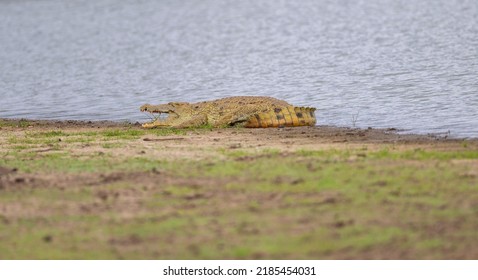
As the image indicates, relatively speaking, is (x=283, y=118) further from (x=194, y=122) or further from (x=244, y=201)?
(x=244, y=201)

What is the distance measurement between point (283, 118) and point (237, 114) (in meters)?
0.78

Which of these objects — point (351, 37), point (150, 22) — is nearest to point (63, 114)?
point (351, 37)

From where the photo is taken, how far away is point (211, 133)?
527 inches

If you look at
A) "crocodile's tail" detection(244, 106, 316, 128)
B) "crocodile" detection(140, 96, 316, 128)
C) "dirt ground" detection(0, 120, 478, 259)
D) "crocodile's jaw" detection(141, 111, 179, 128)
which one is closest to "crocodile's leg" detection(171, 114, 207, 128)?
"crocodile" detection(140, 96, 316, 128)

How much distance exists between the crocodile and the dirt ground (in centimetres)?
225

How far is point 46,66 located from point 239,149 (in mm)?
18196

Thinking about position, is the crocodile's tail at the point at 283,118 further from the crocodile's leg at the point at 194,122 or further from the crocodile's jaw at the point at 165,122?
the crocodile's jaw at the point at 165,122

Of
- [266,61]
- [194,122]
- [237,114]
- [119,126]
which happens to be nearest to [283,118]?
[237,114]

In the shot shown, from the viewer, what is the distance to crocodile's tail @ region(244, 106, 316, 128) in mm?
13953

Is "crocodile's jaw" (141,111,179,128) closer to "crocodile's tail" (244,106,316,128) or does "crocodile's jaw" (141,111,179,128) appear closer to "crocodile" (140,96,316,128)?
"crocodile" (140,96,316,128)

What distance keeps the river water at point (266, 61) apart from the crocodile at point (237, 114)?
2.26ft

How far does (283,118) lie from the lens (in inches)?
552

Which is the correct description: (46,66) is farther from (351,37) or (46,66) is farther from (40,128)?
(40,128)

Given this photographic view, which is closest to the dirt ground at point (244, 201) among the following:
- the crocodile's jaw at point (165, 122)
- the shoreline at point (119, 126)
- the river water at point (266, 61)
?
the shoreline at point (119, 126)
